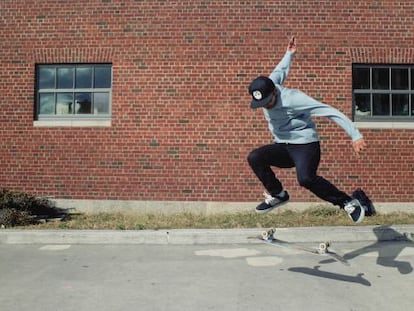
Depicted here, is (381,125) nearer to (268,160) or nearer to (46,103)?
(268,160)

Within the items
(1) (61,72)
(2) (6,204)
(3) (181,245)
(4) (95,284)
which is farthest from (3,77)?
(4) (95,284)

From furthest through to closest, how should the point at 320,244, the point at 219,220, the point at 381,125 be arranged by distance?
1. the point at 381,125
2. the point at 219,220
3. the point at 320,244

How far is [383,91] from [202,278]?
6.98 metres

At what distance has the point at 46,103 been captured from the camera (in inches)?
448

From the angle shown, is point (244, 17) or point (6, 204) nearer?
point (6, 204)

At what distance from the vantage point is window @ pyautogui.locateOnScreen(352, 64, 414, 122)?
1088 cm

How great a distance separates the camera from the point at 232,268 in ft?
21.1

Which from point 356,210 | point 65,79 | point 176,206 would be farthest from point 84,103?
point 356,210

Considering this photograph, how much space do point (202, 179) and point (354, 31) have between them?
4.67 meters

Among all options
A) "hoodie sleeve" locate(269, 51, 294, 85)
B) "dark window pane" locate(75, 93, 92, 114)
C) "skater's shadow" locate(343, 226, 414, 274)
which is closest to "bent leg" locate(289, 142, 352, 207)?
"hoodie sleeve" locate(269, 51, 294, 85)

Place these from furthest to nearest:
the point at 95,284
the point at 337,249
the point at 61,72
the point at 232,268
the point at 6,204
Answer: the point at 61,72 < the point at 6,204 < the point at 337,249 < the point at 232,268 < the point at 95,284

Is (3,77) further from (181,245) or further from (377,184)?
(377,184)

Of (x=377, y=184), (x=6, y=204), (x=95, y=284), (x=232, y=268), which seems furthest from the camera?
(x=377, y=184)

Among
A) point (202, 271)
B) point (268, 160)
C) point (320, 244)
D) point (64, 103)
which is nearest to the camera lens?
point (268, 160)
